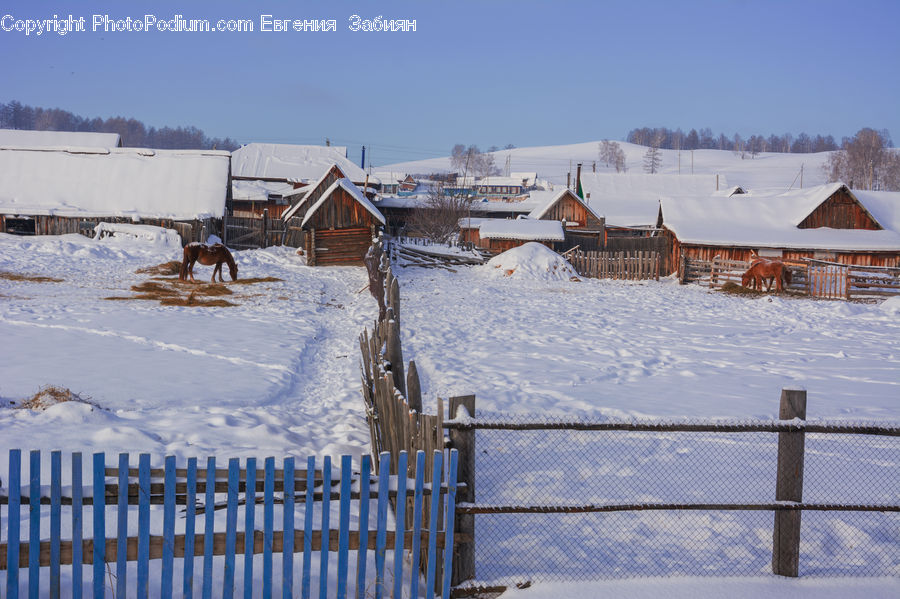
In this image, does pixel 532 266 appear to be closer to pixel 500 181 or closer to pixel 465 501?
pixel 465 501

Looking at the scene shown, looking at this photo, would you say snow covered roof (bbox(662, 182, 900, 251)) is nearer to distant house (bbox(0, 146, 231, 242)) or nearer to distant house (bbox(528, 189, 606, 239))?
distant house (bbox(528, 189, 606, 239))

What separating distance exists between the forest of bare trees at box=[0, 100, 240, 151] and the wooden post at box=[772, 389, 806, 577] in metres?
147

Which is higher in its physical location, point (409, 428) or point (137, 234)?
point (137, 234)

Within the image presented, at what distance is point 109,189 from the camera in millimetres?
32531

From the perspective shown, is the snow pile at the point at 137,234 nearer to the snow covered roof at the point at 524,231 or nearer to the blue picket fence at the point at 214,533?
the snow covered roof at the point at 524,231

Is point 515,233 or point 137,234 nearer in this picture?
point 137,234

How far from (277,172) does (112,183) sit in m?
24.4

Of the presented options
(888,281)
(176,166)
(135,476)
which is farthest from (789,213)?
(135,476)

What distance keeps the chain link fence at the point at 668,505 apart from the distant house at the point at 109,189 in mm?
25149

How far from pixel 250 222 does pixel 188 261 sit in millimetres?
17472

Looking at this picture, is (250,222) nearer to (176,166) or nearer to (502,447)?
(176,166)

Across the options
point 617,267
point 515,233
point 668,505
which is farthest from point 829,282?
point 668,505

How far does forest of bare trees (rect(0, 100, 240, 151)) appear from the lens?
149 meters

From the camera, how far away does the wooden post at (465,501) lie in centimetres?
444
